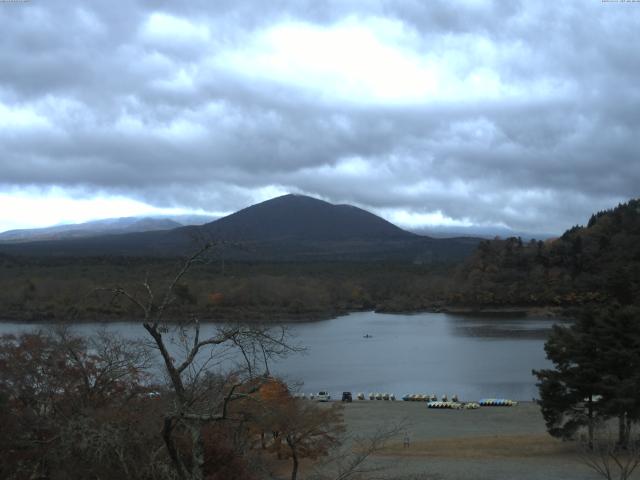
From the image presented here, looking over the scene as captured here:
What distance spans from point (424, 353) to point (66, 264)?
170 ft

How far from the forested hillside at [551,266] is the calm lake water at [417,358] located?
13.9 metres

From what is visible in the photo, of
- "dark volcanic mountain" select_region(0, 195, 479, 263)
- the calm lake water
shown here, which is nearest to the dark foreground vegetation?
the calm lake water

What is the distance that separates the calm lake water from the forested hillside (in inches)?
549

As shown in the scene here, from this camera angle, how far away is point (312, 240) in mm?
167250

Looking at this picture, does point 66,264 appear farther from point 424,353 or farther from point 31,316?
point 424,353

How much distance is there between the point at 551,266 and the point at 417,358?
4499 cm

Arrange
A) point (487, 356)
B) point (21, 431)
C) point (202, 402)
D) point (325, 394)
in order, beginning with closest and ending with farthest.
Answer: point (202, 402) < point (21, 431) < point (325, 394) < point (487, 356)

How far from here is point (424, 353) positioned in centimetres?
3956

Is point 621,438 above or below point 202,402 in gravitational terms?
below

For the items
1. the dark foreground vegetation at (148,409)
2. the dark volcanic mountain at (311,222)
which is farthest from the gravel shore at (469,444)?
the dark volcanic mountain at (311,222)

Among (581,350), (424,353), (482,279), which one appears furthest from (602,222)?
(581,350)

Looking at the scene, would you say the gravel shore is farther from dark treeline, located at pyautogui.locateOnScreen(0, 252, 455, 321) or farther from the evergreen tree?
dark treeline, located at pyautogui.locateOnScreen(0, 252, 455, 321)

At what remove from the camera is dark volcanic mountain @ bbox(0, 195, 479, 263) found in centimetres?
12026

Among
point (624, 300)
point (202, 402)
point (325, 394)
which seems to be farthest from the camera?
point (325, 394)
